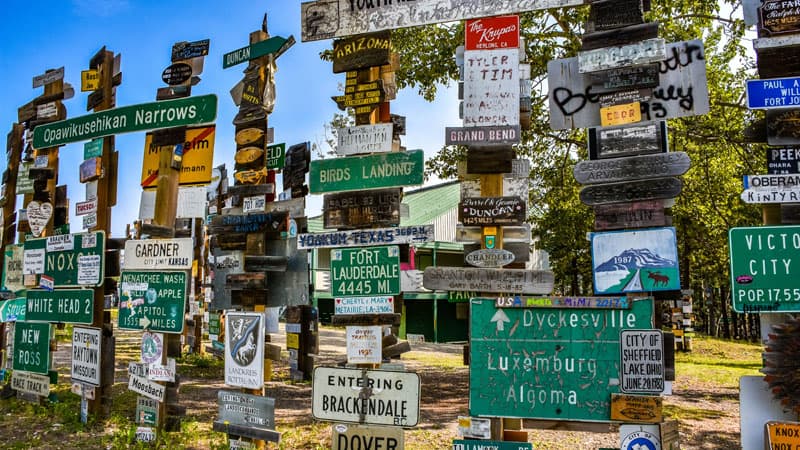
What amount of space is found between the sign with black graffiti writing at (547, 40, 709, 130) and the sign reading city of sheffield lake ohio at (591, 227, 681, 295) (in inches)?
47.2

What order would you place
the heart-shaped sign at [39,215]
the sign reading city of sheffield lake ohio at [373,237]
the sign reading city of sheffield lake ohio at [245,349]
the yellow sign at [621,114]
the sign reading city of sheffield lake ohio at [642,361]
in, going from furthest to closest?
the heart-shaped sign at [39,215], the sign reading city of sheffield lake ohio at [245,349], the sign reading city of sheffield lake ohio at [373,237], the yellow sign at [621,114], the sign reading city of sheffield lake ohio at [642,361]

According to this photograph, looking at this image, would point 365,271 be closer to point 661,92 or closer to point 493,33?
point 493,33

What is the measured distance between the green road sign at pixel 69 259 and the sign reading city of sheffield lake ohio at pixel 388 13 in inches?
195

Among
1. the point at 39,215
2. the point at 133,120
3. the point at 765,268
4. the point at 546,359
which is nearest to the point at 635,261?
the point at 765,268

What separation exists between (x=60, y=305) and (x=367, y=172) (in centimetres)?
611

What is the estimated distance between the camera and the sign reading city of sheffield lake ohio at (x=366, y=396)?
20.1 ft

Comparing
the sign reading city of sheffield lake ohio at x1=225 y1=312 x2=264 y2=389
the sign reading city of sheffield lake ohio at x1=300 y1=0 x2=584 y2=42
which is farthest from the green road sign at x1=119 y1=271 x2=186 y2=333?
the sign reading city of sheffield lake ohio at x1=300 y1=0 x2=584 y2=42

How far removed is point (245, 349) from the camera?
24.3 feet

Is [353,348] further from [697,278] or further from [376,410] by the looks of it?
[697,278]

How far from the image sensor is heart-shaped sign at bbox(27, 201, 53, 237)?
1102 cm

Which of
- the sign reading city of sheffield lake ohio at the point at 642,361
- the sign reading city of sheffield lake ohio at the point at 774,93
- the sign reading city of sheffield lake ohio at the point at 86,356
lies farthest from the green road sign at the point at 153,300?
the sign reading city of sheffield lake ohio at the point at 774,93

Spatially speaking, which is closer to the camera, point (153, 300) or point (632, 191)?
point (632, 191)

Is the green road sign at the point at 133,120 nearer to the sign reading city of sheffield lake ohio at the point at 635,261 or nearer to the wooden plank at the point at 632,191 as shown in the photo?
the wooden plank at the point at 632,191

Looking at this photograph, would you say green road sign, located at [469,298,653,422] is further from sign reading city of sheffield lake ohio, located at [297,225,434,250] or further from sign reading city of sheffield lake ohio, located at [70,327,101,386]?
sign reading city of sheffield lake ohio, located at [70,327,101,386]
